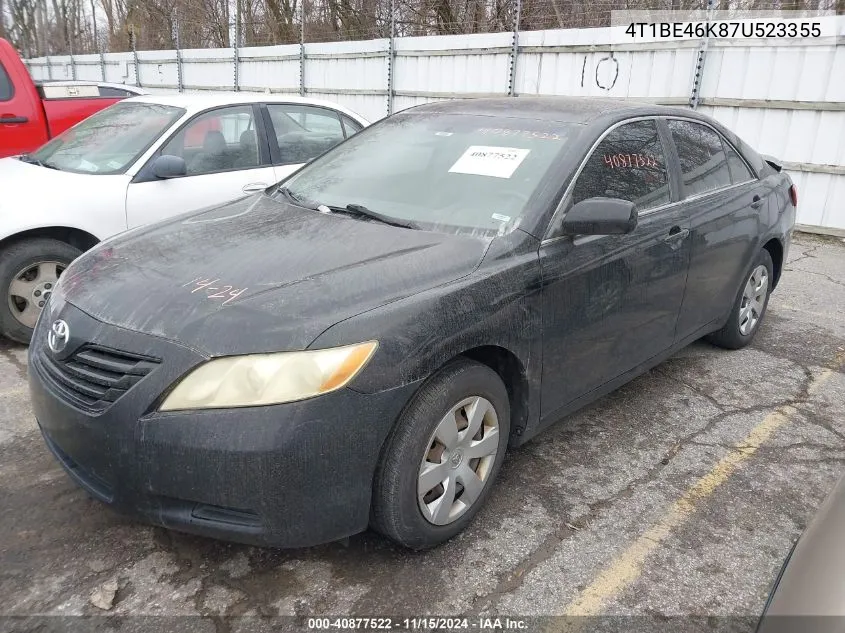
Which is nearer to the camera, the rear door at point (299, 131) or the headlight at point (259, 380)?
the headlight at point (259, 380)

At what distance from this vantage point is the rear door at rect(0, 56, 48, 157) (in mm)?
5844

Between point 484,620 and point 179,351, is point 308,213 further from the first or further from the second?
point 484,620

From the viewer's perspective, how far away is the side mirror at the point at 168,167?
4.61 metres

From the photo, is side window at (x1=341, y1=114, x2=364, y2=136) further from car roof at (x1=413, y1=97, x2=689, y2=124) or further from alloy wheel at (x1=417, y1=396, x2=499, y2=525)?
alloy wheel at (x1=417, y1=396, x2=499, y2=525)

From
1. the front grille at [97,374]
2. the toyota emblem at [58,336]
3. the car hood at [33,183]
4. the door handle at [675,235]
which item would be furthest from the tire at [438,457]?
the car hood at [33,183]

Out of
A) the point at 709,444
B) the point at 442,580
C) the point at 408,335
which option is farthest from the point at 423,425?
the point at 709,444

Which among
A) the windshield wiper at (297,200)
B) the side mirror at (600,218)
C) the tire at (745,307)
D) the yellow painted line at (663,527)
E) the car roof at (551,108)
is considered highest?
the car roof at (551,108)

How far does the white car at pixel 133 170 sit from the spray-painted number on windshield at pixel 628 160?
7.00ft

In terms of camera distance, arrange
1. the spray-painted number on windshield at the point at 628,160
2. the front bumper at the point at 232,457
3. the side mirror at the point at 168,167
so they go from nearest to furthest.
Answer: the front bumper at the point at 232,457, the spray-painted number on windshield at the point at 628,160, the side mirror at the point at 168,167

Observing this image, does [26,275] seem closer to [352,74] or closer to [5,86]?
[5,86]

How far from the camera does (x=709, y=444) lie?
135 inches

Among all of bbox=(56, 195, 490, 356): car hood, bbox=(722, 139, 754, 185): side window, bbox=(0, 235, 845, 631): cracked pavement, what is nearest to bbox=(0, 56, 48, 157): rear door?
bbox=(0, 235, 845, 631): cracked pavement

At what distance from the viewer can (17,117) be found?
19.3 feet

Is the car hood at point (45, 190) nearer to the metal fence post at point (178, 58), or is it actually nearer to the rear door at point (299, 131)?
the rear door at point (299, 131)
